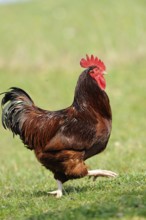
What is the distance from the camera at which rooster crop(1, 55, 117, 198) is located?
8.35 metres

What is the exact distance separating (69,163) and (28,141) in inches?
35.4

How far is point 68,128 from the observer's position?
27.8ft

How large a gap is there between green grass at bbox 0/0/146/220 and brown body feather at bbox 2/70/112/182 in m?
0.52

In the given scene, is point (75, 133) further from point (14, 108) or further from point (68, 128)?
point (14, 108)

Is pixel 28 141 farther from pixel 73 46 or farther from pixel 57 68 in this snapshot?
pixel 73 46

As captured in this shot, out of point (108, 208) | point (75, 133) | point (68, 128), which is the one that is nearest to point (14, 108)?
point (68, 128)

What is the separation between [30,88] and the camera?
28062 mm

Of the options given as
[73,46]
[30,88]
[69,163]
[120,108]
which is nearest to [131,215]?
[69,163]

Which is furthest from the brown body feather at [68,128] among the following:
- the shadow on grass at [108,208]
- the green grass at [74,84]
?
the shadow on grass at [108,208]

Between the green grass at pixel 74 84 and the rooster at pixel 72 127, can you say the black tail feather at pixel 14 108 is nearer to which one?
the rooster at pixel 72 127

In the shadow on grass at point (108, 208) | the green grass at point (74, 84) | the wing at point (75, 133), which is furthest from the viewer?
the wing at point (75, 133)

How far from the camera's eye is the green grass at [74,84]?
7.73 metres

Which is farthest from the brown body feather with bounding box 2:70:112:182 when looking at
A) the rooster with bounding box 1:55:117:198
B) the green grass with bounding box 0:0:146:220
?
the green grass with bounding box 0:0:146:220

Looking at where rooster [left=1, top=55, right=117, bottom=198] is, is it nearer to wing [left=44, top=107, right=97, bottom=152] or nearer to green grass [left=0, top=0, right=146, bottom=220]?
wing [left=44, top=107, right=97, bottom=152]
